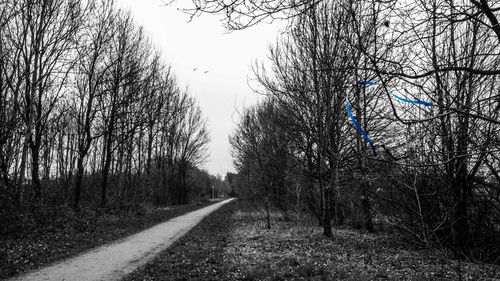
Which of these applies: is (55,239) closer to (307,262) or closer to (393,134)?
(307,262)

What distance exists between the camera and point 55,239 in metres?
9.27

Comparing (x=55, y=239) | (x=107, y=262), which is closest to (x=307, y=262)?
(x=107, y=262)

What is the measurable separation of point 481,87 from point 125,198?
19.9 metres

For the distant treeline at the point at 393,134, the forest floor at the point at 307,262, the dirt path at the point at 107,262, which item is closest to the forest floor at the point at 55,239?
the dirt path at the point at 107,262

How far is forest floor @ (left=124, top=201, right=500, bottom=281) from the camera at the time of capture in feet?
19.4

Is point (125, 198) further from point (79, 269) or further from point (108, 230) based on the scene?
point (79, 269)

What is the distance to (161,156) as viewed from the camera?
33625 mm

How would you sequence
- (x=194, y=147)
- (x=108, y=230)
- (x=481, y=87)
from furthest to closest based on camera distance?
(x=194, y=147) < (x=108, y=230) < (x=481, y=87)

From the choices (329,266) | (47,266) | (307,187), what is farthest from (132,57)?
(329,266)

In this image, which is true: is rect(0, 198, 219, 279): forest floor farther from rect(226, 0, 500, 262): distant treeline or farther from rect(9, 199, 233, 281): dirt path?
rect(226, 0, 500, 262): distant treeline

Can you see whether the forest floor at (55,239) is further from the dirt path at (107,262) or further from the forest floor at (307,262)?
the forest floor at (307,262)

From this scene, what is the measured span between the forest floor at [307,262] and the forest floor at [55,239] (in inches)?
96.7

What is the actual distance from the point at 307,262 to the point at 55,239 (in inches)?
307

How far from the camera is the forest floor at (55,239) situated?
21.8 feet
